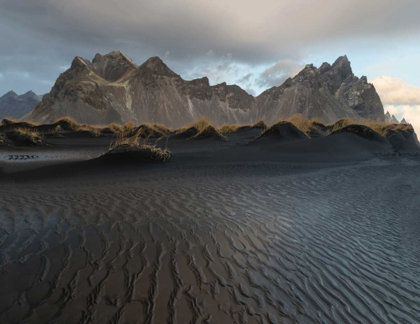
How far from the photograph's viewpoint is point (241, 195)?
631cm

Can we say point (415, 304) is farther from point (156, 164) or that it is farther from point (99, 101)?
point (99, 101)

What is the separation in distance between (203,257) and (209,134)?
18983 mm

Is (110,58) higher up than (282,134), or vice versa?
(110,58)

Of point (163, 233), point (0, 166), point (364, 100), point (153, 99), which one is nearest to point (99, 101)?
point (153, 99)

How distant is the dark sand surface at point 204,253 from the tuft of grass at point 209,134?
14316 mm

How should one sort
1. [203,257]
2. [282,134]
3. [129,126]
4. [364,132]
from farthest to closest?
[129,126]
[364,132]
[282,134]
[203,257]

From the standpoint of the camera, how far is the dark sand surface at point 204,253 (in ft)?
7.70

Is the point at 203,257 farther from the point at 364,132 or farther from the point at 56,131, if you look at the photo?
the point at 56,131

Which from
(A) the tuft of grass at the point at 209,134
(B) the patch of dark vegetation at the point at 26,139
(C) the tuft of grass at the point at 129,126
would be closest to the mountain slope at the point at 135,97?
(C) the tuft of grass at the point at 129,126

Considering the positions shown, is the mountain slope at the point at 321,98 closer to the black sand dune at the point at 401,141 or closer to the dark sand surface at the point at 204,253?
the black sand dune at the point at 401,141

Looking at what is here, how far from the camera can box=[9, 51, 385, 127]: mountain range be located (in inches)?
3792

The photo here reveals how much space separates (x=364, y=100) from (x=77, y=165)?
184845 mm

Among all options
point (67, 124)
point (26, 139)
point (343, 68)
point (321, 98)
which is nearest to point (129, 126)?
point (67, 124)

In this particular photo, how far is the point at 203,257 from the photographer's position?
3.21 metres
